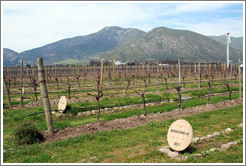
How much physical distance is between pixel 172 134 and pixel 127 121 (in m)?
4.42

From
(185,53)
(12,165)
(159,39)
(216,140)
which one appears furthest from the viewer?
(159,39)

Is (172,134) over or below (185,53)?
below

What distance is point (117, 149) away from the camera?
811 cm

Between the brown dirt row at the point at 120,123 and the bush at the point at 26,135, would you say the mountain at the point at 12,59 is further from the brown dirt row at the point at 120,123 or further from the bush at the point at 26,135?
the bush at the point at 26,135

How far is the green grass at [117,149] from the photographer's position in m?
7.10


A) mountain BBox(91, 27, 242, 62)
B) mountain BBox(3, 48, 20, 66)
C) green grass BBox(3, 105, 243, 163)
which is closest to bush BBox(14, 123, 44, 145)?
green grass BBox(3, 105, 243, 163)

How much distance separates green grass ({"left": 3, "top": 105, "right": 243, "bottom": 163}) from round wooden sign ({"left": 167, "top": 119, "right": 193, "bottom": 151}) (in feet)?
1.19

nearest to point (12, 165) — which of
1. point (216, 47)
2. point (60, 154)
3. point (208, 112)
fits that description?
point (60, 154)

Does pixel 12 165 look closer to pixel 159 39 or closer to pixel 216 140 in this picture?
pixel 216 140

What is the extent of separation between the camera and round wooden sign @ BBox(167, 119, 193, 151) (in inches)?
287

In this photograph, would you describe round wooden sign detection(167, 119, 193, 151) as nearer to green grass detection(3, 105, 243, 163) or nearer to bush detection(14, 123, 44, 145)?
green grass detection(3, 105, 243, 163)

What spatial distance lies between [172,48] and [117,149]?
17185 centimetres

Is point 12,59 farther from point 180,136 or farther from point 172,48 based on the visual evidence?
point 172,48

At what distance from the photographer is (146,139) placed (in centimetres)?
916
